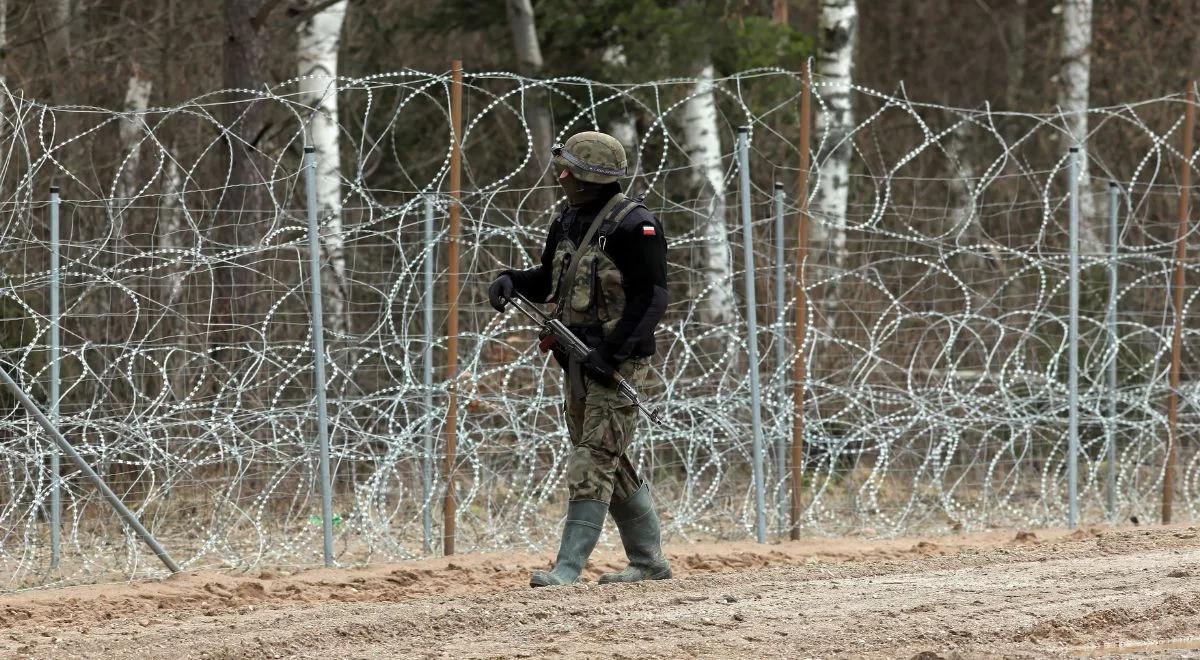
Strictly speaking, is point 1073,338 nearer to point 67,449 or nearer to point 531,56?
point 67,449

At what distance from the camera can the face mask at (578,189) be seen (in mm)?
6656

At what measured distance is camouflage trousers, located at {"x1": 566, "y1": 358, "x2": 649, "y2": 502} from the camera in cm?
665

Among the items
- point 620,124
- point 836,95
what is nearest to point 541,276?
point 836,95

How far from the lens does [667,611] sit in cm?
609

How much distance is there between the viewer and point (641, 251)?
650 centimetres

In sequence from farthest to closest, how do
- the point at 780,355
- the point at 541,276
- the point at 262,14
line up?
the point at 262,14 → the point at 780,355 → the point at 541,276

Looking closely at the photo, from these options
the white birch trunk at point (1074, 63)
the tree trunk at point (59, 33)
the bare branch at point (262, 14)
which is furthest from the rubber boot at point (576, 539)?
the white birch trunk at point (1074, 63)

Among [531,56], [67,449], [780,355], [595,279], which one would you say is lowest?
[67,449]

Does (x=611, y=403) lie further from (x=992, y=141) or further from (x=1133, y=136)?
(x=992, y=141)

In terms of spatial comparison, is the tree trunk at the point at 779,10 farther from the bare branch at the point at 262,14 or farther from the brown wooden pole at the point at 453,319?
the brown wooden pole at the point at 453,319

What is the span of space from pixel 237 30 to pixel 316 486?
3.17 m

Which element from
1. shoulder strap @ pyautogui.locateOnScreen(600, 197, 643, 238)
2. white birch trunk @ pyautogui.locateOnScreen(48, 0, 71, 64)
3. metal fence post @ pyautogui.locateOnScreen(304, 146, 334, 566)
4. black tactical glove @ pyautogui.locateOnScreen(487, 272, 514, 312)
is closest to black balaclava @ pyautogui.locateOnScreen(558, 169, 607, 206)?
shoulder strap @ pyautogui.locateOnScreen(600, 197, 643, 238)

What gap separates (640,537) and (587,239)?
1.32 meters

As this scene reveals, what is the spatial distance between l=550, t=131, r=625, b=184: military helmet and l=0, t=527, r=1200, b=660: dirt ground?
165 cm
